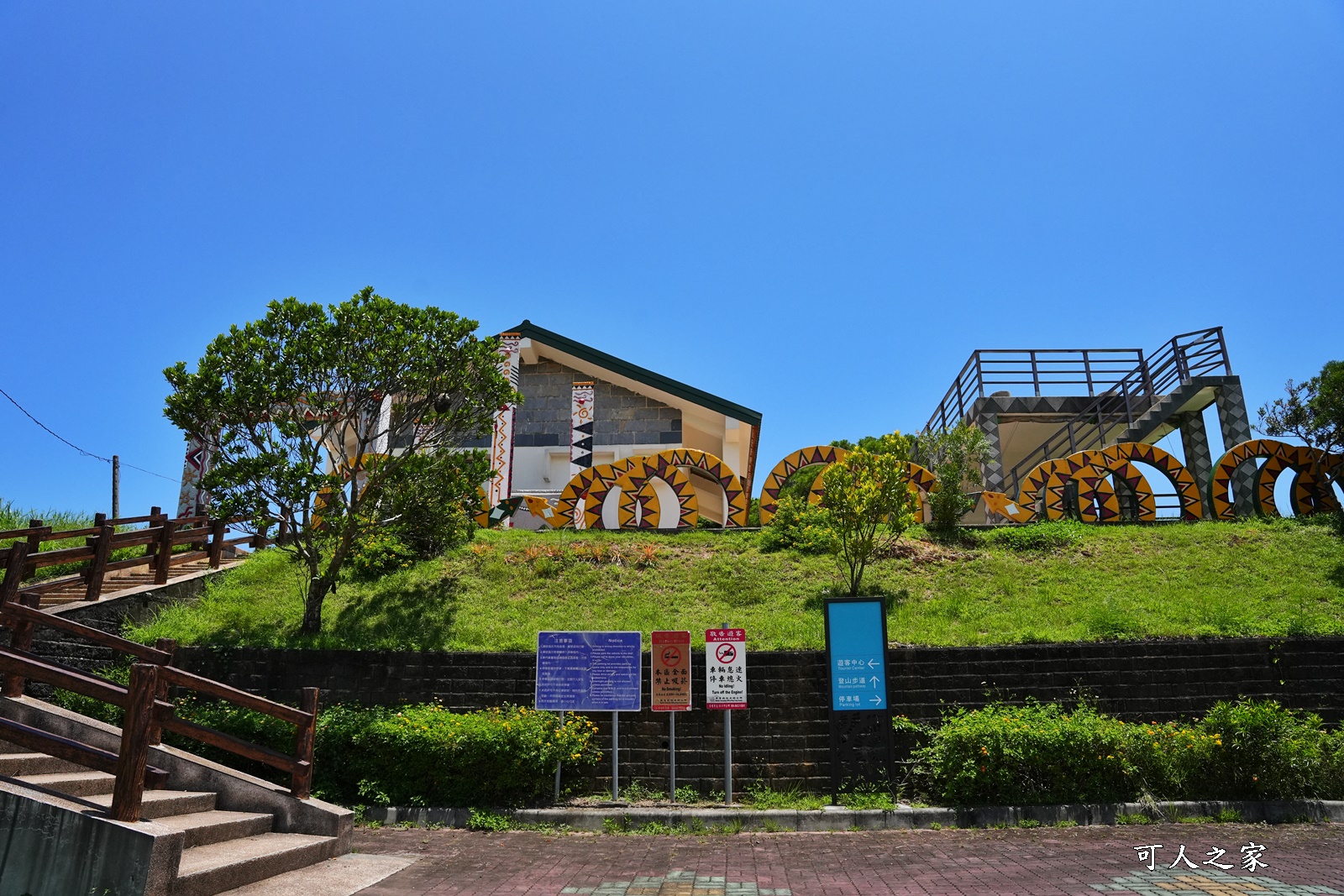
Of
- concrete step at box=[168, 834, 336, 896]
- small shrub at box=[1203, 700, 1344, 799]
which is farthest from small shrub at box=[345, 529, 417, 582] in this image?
small shrub at box=[1203, 700, 1344, 799]

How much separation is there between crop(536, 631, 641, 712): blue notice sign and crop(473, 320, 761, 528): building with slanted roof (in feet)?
47.1

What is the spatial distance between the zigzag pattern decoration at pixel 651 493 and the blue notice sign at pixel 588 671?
30.7 feet

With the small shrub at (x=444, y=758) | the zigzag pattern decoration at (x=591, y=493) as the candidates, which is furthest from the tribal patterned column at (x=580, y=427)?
the small shrub at (x=444, y=758)

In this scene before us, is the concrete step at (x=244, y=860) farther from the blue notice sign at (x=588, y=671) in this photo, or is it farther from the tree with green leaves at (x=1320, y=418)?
the tree with green leaves at (x=1320, y=418)

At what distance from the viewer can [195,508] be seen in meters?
19.2

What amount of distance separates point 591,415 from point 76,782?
18.9m

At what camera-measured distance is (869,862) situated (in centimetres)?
745

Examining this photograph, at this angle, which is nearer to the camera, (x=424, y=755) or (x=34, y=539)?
(x=424, y=755)

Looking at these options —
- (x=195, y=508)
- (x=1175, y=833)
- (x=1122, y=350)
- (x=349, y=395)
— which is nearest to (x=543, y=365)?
(x=195, y=508)

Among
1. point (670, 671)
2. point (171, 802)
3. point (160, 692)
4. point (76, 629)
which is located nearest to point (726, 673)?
point (670, 671)

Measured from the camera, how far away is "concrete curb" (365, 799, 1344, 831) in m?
8.99

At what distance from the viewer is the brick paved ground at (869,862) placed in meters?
6.35

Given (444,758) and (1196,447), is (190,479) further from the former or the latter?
(1196,447)

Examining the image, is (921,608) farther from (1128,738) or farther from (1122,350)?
(1122,350)
